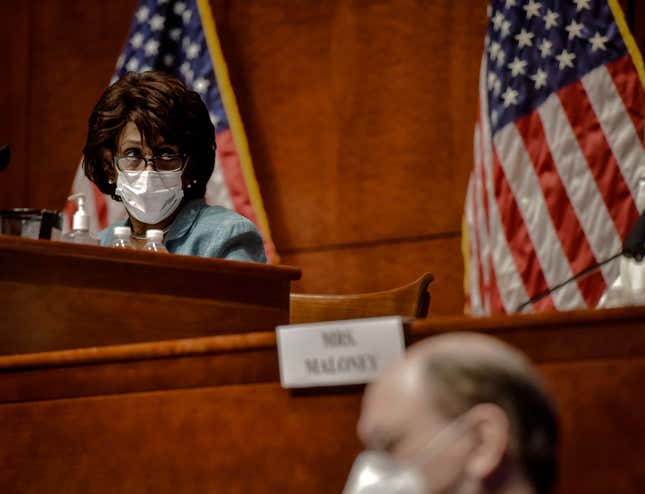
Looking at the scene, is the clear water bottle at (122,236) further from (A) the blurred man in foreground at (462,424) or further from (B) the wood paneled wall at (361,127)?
(B) the wood paneled wall at (361,127)

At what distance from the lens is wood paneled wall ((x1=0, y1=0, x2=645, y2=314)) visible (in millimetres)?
4375

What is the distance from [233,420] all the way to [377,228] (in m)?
3.01

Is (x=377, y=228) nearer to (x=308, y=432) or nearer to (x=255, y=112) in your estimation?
(x=255, y=112)

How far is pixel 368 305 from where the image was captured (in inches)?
107

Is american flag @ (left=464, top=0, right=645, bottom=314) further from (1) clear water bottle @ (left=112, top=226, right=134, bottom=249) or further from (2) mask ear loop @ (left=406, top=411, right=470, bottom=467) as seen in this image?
(2) mask ear loop @ (left=406, top=411, right=470, bottom=467)

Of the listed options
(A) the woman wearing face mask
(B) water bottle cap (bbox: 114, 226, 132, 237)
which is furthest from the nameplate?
(A) the woman wearing face mask

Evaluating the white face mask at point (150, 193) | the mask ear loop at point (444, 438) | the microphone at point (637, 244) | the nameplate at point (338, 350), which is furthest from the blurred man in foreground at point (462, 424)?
the white face mask at point (150, 193)

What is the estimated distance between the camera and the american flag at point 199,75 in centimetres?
449

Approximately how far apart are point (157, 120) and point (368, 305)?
0.68 metres

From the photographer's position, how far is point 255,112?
477 cm

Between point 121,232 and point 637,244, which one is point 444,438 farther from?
point 121,232

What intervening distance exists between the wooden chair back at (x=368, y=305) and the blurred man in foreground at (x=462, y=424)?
1.56m

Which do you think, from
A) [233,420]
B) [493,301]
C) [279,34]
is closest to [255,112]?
[279,34]

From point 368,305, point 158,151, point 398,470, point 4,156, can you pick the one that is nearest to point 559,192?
point 368,305
